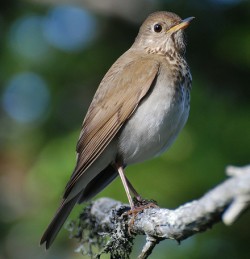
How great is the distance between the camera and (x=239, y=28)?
20.3ft

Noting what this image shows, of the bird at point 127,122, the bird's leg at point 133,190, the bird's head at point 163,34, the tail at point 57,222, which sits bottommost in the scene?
the tail at point 57,222

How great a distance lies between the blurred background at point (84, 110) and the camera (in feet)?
15.5

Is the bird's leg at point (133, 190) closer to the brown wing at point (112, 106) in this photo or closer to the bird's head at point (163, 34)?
the brown wing at point (112, 106)

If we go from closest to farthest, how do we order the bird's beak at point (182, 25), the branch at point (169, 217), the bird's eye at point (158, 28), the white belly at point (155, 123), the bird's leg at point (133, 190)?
the branch at point (169, 217) < the white belly at point (155, 123) < the bird's leg at point (133, 190) < the bird's beak at point (182, 25) < the bird's eye at point (158, 28)

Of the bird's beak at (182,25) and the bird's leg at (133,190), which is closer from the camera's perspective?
the bird's leg at (133,190)

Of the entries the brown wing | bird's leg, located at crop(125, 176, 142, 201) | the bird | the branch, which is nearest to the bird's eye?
the bird

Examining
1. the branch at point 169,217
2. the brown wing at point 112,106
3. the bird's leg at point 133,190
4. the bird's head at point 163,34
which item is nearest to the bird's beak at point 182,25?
the bird's head at point 163,34

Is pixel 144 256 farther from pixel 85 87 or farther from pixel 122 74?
pixel 85 87

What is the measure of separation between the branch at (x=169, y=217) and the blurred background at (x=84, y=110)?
1.78ft

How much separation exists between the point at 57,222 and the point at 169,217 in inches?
62.3

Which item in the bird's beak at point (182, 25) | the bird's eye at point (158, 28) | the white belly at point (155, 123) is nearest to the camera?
the white belly at point (155, 123)

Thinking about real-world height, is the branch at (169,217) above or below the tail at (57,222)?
above

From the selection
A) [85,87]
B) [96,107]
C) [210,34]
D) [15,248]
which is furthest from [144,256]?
[85,87]

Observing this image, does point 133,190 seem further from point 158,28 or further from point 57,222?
point 158,28
